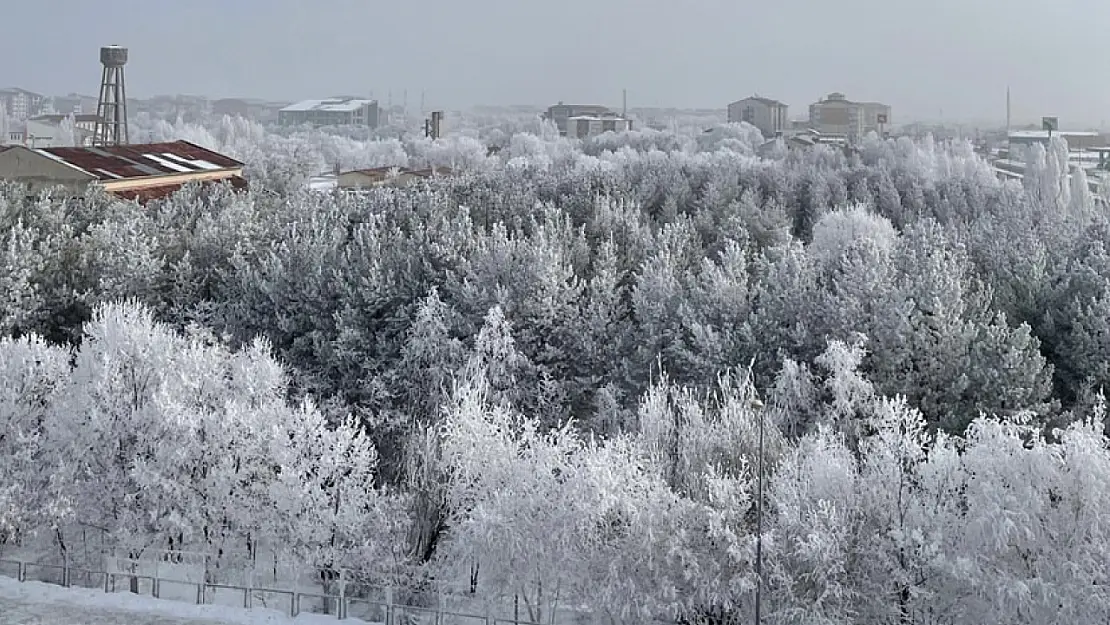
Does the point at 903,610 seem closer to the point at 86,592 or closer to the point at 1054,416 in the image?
the point at 1054,416

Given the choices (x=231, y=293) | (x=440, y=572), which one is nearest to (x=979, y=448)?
(x=440, y=572)

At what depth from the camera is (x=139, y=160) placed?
40.9 m

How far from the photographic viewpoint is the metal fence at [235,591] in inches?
643

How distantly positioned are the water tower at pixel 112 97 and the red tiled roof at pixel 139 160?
292 inches

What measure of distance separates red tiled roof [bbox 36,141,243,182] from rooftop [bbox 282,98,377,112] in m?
119

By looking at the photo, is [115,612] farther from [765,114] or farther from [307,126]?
[307,126]

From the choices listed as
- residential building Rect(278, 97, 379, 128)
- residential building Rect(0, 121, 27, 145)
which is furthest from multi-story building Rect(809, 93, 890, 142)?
residential building Rect(0, 121, 27, 145)

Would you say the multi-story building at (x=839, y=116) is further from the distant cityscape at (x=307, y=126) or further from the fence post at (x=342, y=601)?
the fence post at (x=342, y=601)

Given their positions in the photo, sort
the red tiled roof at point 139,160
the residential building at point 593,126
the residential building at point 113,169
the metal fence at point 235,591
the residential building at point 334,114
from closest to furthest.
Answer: the metal fence at point 235,591 < the residential building at point 113,169 < the red tiled roof at point 139,160 < the residential building at point 593,126 < the residential building at point 334,114

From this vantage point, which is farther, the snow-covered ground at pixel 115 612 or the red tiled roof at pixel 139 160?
the red tiled roof at pixel 139 160

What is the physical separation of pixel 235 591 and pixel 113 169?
24.9m

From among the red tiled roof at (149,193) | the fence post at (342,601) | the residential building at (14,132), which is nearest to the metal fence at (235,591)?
the fence post at (342,601)

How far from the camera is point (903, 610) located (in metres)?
14.7

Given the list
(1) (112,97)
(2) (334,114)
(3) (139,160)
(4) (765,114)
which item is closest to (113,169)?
(3) (139,160)
